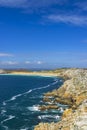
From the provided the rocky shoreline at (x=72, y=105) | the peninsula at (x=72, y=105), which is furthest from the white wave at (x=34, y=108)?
the rocky shoreline at (x=72, y=105)

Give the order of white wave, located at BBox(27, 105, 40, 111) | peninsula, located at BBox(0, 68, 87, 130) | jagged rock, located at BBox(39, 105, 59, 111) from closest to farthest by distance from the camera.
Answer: peninsula, located at BBox(0, 68, 87, 130) → jagged rock, located at BBox(39, 105, 59, 111) → white wave, located at BBox(27, 105, 40, 111)

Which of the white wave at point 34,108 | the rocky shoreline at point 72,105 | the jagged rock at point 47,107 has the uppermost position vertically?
the rocky shoreline at point 72,105

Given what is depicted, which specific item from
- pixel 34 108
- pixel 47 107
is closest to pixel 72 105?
pixel 47 107

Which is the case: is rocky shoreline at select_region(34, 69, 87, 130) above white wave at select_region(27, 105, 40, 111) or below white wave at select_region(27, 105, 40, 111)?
above

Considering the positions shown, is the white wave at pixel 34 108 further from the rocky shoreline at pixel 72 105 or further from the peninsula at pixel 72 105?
the rocky shoreline at pixel 72 105

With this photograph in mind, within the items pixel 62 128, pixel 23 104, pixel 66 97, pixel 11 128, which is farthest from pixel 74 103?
pixel 62 128

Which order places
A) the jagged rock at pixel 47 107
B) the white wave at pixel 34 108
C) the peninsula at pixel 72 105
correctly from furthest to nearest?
the white wave at pixel 34 108
the jagged rock at pixel 47 107
the peninsula at pixel 72 105

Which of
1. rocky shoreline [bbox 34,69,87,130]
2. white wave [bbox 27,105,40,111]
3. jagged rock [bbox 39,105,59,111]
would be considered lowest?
white wave [bbox 27,105,40,111]

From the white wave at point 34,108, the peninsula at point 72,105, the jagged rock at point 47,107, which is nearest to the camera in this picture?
the peninsula at point 72,105

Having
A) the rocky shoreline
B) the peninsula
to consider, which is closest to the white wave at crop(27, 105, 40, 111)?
the peninsula

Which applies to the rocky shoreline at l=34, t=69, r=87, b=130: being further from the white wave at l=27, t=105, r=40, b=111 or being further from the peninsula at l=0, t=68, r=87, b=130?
the white wave at l=27, t=105, r=40, b=111

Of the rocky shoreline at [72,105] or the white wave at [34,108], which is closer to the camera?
the rocky shoreline at [72,105]

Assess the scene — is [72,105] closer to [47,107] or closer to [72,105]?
[72,105]
